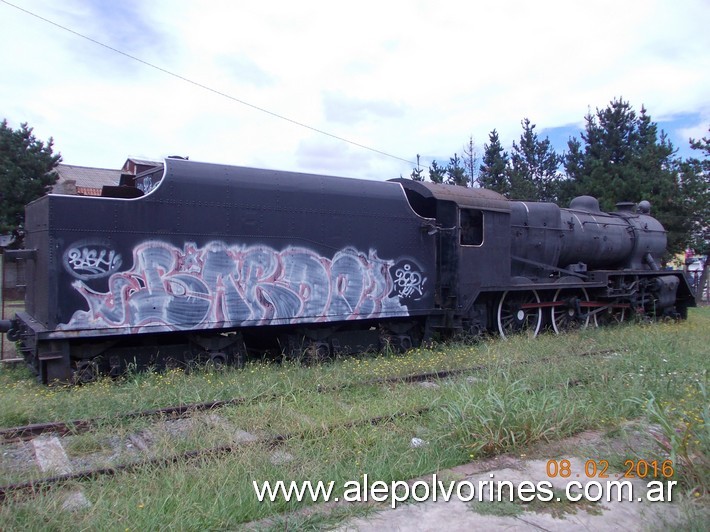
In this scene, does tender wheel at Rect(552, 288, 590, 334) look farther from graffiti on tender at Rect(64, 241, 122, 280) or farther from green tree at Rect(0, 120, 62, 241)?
green tree at Rect(0, 120, 62, 241)

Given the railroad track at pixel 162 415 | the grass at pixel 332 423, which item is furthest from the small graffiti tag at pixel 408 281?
the railroad track at pixel 162 415

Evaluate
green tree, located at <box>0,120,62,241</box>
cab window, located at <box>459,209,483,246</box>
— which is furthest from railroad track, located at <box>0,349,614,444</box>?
green tree, located at <box>0,120,62,241</box>

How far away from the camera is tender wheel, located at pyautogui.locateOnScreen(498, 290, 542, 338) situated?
36.8 feet

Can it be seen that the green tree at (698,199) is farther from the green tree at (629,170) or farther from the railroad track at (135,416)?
the railroad track at (135,416)

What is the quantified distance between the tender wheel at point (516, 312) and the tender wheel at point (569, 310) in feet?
2.10

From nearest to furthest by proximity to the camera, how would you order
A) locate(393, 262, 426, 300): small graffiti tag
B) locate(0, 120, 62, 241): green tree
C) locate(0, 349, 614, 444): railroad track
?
locate(0, 349, 614, 444): railroad track
locate(393, 262, 426, 300): small graffiti tag
locate(0, 120, 62, 241): green tree

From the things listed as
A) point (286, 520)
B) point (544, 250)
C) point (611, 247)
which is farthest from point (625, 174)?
point (286, 520)

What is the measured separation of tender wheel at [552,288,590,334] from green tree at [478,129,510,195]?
64.6 ft

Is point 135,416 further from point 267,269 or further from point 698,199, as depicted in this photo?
point 698,199

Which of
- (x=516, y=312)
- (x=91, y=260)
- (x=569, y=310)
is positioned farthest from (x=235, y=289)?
(x=569, y=310)

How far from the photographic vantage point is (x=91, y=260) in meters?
6.88

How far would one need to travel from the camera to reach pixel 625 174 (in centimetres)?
2467

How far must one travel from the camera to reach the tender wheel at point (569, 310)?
1231cm

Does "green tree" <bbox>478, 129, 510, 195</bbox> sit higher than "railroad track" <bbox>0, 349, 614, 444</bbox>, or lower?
higher
